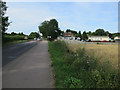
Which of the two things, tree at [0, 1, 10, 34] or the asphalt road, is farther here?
tree at [0, 1, 10, 34]

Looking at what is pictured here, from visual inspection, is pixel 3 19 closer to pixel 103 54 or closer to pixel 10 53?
pixel 10 53

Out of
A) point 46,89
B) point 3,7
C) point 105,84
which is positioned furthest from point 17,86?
point 3,7

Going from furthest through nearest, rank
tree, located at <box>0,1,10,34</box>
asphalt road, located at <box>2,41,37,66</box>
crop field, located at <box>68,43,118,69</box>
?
1. tree, located at <box>0,1,10,34</box>
2. asphalt road, located at <box>2,41,37,66</box>
3. crop field, located at <box>68,43,118,69</box>

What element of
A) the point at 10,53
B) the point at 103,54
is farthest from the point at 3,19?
the point at 103,54

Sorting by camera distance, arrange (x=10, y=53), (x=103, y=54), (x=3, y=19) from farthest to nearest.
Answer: (x=3, y=19)
(x=10, y=53)
(x=103, y=54)

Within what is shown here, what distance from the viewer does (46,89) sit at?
3.79 metres

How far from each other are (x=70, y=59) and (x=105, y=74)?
3.35m

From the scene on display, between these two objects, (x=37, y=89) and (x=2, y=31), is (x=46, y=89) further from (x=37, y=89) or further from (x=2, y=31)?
(x=2, y=31)

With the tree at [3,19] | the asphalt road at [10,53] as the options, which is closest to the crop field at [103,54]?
the asphalt road at [10,53]

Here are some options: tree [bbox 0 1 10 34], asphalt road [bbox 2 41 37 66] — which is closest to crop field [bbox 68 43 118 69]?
asphalt road [bbox 2 41 37 66]

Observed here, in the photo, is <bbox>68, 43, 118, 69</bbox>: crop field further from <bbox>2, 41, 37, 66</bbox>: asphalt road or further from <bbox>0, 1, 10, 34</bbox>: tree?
<bbox>0, 1, 10, 34</bbox>: tree

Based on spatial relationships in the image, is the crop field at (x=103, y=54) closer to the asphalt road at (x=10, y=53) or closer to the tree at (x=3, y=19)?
the asphalt road at (x=10, y=53)

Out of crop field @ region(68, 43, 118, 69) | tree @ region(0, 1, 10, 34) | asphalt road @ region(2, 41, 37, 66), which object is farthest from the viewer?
tree @ region(0, 1, 10, 34)

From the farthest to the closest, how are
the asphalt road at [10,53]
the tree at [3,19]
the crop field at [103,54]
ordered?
the tree at [3,19] → the asphalt road at [10,53] → the crop field at [103,54]
